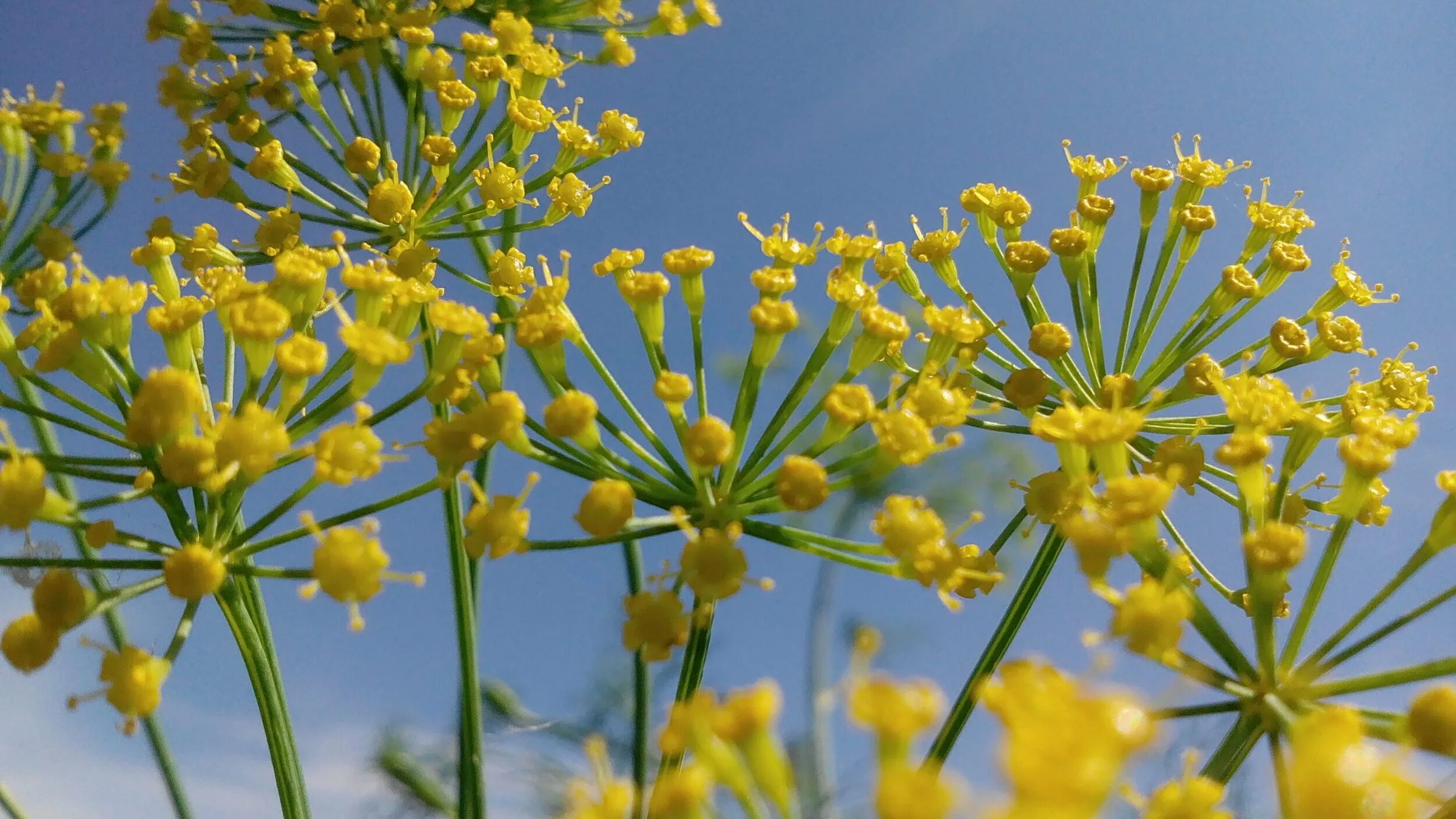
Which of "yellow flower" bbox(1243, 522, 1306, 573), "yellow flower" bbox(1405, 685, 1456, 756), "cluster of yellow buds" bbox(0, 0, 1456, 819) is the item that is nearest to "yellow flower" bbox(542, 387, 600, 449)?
"cluster of yellow buds" bbox(0, 0, 1456, 819)

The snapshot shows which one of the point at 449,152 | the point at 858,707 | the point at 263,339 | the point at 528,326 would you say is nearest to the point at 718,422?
the point at 528,326

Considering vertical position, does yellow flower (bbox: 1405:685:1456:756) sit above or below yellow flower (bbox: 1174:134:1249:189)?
below

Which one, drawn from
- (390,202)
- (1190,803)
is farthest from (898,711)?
(390,202)

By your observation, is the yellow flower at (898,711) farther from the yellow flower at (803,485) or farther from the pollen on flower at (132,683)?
the pollen on flower at (132,683)

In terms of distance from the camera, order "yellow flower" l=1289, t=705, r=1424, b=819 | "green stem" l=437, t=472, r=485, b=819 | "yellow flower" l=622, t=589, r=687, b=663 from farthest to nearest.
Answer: "green stem" l=437, t=472, r=485, b=819 < "yellow flower" l=622, t=589, r=687, b=663 < "yellow flower" l=1289, t=705, r=1424, b=819

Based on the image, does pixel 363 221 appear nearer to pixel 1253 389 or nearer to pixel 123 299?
pixel 123 299

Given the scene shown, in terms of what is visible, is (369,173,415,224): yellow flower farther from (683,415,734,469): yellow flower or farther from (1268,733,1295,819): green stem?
(1268,733,1295,819): green stem

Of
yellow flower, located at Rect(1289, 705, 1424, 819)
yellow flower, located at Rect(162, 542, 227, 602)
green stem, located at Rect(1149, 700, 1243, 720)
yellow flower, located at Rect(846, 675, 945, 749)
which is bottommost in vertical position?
yellow flower, located at Rect(1289, 705, 1424, 819)

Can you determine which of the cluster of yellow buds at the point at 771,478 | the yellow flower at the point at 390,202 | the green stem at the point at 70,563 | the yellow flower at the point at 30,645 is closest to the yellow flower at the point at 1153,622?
the cluster of yellow buds at the point at 771,478
